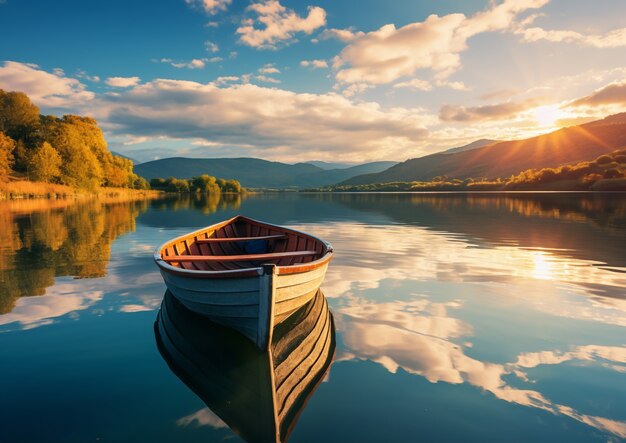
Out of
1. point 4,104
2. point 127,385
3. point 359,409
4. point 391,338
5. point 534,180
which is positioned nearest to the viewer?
point 359,409

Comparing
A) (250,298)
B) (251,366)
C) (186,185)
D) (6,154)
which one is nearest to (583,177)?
(250,298)

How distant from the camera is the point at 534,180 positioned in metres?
131

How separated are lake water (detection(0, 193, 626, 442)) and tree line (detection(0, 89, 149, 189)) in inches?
2430

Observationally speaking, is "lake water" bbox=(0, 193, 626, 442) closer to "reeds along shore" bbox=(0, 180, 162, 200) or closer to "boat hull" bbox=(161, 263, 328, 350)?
"boat hull" bbox=(161, 263, 328, 350)

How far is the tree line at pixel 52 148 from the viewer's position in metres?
65.8

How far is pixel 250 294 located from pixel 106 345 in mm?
4183

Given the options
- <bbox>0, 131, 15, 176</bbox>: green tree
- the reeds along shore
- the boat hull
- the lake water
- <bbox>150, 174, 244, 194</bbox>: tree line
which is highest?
<bbox>0, 131, 15, 176</bbox>: green tree

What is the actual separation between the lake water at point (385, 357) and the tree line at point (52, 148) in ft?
203

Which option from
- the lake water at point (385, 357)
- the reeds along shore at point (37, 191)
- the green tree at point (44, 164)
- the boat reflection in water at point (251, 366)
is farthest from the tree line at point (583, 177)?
the green tree at point (44, 164)

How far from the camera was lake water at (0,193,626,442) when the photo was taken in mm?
5699

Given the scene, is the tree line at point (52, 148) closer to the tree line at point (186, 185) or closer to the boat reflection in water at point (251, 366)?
the tree line at point (186, 185)

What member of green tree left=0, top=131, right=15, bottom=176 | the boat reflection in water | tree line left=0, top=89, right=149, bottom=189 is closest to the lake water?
the boat reflection in water

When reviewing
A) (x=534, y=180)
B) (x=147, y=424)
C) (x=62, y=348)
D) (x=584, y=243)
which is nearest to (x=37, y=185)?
(x=62, y=348)

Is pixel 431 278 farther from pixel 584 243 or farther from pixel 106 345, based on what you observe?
pixel 584 243
